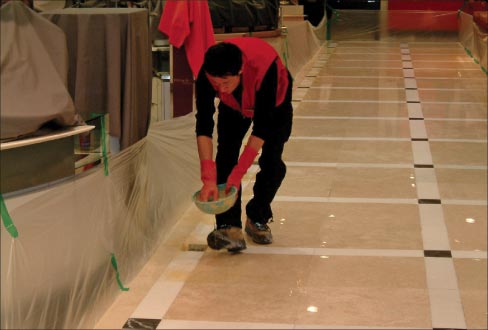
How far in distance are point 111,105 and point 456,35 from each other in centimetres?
1361

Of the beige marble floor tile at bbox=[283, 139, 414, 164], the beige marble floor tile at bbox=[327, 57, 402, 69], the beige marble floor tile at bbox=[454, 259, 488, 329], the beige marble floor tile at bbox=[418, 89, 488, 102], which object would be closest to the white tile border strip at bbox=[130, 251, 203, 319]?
the beige marble floor tile at bbox=[454, 259, 488, 329]

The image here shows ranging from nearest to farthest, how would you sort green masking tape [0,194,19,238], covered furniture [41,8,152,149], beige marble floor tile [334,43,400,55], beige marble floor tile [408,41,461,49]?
green masking tape [0,194,19,238], covered furniture [41,8,152,149], beige marble floor tile [334,43,400,55], beige marble floor tile [408,41,461,49]

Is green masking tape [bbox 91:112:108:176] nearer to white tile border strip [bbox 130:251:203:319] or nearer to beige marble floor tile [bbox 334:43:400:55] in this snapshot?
white tile border strip [bbox 130:251:203:319]

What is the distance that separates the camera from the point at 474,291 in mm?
3055

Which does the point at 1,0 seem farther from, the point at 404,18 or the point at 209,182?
the point at 404,18

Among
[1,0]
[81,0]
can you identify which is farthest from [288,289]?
[81,0]

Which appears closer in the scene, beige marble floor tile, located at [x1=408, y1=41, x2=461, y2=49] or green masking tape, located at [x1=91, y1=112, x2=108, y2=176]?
green masking tape, located at [x1=91, y1=112, x2=108, y2=176]

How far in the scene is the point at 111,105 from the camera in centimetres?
366

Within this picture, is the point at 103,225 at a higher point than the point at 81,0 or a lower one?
lower

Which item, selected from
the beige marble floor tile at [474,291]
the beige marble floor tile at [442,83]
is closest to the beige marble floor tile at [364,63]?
the beige marble floor tile at [442,83]

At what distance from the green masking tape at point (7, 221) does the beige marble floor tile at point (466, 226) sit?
1.61 metres

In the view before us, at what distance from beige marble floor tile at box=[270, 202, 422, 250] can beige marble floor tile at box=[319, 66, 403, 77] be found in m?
6.53

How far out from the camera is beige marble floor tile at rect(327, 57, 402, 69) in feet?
39.1

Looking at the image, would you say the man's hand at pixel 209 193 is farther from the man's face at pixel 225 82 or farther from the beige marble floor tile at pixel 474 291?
the beige marble floor tile at pixel 474 291
